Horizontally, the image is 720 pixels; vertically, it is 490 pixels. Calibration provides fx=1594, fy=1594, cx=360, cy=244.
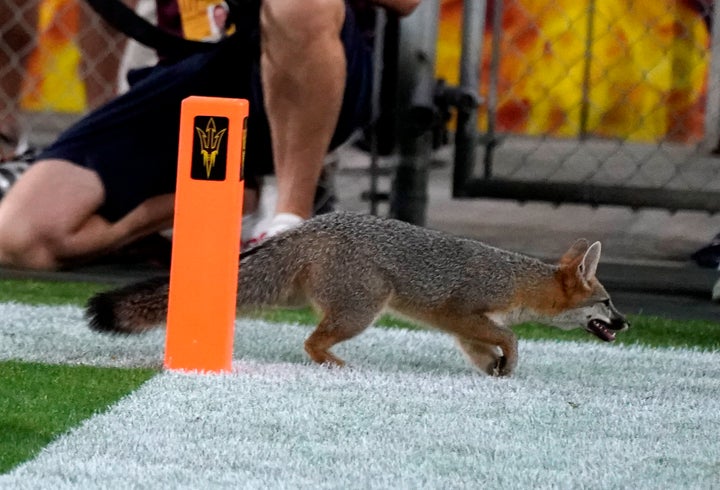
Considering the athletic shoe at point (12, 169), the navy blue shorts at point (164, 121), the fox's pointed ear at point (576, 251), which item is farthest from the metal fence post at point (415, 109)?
the fox's pointed ear at point (576, 251)

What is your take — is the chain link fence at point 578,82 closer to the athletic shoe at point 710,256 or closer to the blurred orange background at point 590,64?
the blurred orange background at point 590,64

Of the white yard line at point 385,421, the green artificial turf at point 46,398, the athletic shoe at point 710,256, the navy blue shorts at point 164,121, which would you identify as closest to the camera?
the white yard line at point 385,421

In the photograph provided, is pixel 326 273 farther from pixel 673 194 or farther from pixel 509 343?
pixel 673 194

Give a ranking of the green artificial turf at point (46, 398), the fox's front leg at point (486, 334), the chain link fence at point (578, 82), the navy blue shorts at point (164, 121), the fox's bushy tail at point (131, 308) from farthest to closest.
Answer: the chain link fence at point (578, 82) → the navy blue shorts at point (164, 121) → the fox's front leg at point (486, 334) → the fox's bushy tail at point (131, 308) → the green artificial turf at point (46, 398)

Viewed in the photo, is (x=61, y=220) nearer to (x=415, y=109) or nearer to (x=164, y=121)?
(x=164, y=121)

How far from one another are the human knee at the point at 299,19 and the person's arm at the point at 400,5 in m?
0.24

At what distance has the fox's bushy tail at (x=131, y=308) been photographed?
3.56 m

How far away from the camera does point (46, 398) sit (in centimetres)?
323

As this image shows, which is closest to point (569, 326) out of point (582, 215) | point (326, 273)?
point (326, 273)

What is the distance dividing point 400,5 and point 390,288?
162cm

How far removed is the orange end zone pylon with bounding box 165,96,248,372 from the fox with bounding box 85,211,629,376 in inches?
7.3

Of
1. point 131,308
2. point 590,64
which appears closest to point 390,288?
point 131,308

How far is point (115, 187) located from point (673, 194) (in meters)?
1.89

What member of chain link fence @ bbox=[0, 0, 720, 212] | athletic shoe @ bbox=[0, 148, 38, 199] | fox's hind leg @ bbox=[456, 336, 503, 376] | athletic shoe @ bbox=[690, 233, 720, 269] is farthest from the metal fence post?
fox's hind leg @ bbox=[456, 336, 503, 376]
